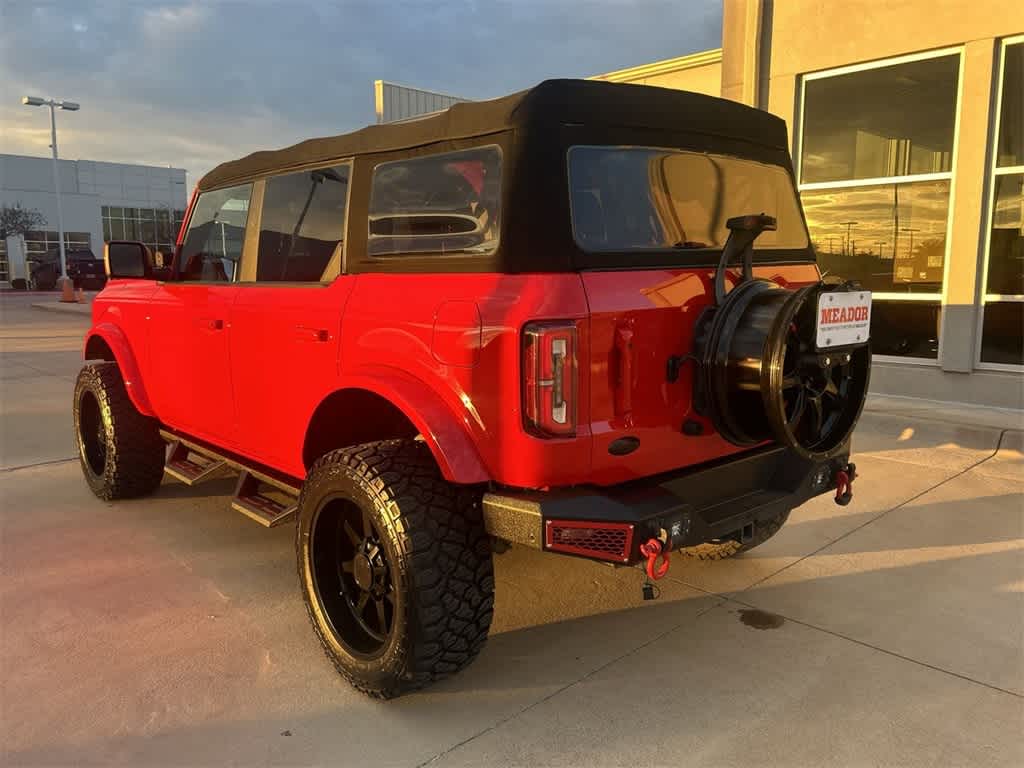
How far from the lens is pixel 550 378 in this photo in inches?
92.0

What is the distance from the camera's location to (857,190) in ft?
28.1

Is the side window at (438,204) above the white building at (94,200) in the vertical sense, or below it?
below

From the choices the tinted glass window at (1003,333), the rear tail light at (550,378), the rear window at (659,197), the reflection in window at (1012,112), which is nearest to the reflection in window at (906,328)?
the tinted glass window at (1003,333)

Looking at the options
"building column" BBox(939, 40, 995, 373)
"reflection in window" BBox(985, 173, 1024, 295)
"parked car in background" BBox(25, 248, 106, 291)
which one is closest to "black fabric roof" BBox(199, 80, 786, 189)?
"building column" BBox(939, 40, 995, 373)

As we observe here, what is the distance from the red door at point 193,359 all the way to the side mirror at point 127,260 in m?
0.15

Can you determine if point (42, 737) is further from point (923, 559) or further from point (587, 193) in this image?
point (923, 559)

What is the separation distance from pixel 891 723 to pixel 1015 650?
2.90 feet

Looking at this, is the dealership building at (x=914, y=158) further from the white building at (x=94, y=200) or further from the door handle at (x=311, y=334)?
the white building at (x=94, y=200)

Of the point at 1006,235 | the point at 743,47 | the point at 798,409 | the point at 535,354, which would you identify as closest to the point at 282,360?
the point at 535,354

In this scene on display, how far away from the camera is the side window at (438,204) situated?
2.58m

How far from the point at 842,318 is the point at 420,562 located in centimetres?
167

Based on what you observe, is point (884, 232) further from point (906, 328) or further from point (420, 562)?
point (420, 562)

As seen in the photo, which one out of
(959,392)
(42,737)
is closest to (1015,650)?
(42,737)

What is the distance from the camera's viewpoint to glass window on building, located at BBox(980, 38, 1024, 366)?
282 inches
